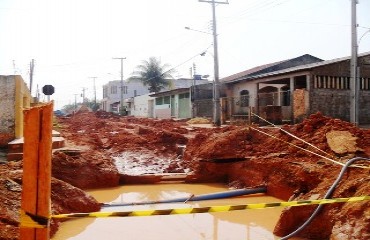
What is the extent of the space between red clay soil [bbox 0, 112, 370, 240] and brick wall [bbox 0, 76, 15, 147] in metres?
1.81

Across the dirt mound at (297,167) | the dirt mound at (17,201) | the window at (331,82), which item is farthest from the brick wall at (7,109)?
the window at (331,82)

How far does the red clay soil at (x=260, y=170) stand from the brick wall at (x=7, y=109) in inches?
71.2

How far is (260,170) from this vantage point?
9.11 metres

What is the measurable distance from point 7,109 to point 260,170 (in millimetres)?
7916

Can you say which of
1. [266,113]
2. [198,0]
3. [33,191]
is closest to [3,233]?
[33,191]

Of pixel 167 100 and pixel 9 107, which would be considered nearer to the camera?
pixel 9 107

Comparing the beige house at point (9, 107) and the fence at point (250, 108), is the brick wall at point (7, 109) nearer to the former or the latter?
the beige house at point (9, 107)

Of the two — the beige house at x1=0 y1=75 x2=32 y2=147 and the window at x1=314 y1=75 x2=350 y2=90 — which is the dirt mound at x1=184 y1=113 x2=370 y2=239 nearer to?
the beige house at x1=0 y1=75 x2=32 y2=147

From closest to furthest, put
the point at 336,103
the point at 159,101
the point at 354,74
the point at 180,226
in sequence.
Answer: the point at 180,226, the point at 354,74, the point at 336,103, the point at 159,101

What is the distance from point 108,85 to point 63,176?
6465 cm

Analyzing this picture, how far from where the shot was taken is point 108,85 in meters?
71.5

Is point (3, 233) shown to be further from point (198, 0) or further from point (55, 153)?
point (198, 0)

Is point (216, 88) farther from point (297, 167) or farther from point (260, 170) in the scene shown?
point (297, 167)

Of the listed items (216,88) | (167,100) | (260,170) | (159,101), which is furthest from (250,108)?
(159,101)
